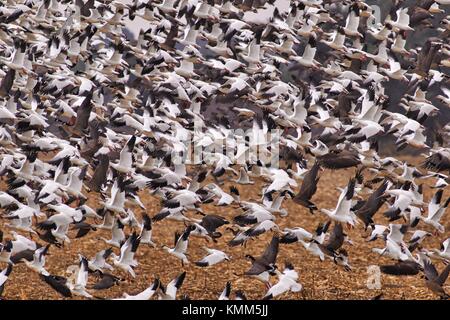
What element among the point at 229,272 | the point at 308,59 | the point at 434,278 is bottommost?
the point at 229,272

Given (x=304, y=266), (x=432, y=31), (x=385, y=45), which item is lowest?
(x=432, y=31)

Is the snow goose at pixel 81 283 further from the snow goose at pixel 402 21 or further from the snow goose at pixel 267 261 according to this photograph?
the snow goose at pixel 402 21

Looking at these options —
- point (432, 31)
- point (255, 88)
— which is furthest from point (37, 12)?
point (432, 31)

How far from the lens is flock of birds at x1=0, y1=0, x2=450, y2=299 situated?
18625mm

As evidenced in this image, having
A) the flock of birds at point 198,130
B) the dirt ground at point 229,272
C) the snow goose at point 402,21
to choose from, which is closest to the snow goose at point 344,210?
the flock of birds at point 198,130

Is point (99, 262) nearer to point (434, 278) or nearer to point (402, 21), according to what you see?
point (434, 278)

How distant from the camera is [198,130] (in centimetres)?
2205

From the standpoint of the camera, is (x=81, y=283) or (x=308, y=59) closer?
(x=81, y=283)

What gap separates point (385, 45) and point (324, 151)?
4102 mm

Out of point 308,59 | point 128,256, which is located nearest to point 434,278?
point 128,256

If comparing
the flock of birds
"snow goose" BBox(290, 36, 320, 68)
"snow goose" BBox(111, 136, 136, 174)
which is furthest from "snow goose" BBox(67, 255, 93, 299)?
"snow goose" BBox(290, 36, 320, 68)

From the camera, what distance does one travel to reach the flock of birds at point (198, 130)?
61.1ft
